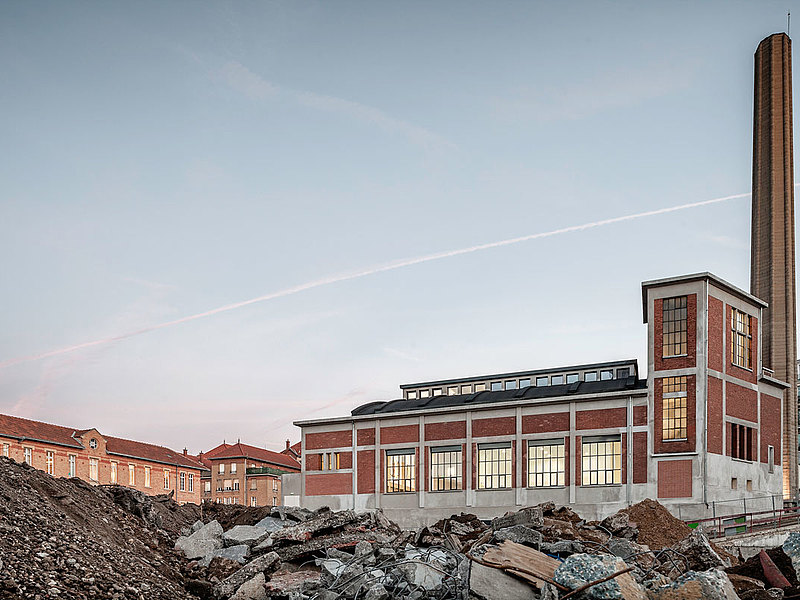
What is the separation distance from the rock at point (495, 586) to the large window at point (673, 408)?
28.8 metres

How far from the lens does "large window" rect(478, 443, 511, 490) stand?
146 ft

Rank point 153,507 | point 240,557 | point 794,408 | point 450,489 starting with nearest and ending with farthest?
point 240,557
point 153,507
point 450,489
point 794,408

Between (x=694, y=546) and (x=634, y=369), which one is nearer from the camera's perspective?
(x=694, y=546)

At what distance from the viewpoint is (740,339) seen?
42.0 m

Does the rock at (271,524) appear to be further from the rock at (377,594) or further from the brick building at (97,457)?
the brick building at (97,457)

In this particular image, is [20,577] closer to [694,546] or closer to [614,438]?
[694,546]

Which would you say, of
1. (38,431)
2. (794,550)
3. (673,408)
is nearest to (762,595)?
(794,550)

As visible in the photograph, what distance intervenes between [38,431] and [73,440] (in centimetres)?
419

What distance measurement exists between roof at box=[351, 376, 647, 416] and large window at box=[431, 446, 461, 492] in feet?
9.88

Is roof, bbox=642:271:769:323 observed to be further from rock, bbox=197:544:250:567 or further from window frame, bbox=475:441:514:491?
rock, bbox=197:544:250:567

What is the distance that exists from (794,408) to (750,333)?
51.7 ft

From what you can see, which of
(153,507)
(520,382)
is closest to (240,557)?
(153,507)

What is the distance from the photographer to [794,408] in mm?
55125

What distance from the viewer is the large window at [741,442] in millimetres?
40281
